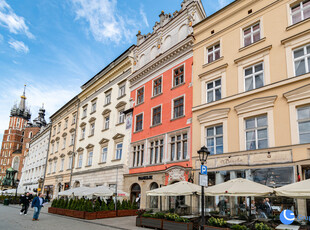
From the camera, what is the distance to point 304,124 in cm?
1460

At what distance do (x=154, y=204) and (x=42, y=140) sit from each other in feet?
141

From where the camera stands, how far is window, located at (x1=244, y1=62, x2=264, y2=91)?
17.5 meters

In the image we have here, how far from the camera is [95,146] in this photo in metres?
34.7

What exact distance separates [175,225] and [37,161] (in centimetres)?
5192

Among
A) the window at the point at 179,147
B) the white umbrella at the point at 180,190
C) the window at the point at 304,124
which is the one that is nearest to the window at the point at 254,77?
the window at the point at 304,124

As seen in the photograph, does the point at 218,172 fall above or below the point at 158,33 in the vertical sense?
below

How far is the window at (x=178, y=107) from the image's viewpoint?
2277cm

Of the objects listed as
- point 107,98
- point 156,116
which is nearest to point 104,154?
point 107,98

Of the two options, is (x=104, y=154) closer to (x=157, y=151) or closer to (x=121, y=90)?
(x=121, y=90)

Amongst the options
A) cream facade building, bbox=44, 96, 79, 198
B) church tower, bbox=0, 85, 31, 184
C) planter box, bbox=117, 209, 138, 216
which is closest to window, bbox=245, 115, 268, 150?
planter box, bbox=117, 209, 138, 216

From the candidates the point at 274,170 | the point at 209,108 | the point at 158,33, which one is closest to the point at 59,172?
the point at 158,33

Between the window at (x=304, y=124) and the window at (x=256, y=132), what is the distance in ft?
6.33

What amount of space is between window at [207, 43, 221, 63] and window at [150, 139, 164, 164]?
816 cm

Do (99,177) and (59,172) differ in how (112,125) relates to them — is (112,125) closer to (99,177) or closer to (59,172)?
(99,177)
